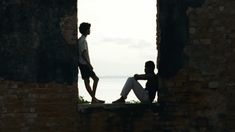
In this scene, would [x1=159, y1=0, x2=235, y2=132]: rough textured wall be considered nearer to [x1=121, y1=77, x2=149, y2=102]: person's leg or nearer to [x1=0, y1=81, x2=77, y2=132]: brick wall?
[x1=121, y1=77, x2=149, y2=102]: person's leg

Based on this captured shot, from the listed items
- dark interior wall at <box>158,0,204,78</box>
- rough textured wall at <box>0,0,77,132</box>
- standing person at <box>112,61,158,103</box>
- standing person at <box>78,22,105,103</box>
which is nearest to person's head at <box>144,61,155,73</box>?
standing person at <box>112,61,158,103</box>

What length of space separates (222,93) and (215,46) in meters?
0.68

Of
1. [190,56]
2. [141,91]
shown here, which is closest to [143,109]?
[141,91]

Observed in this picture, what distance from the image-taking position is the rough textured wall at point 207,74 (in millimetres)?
9406

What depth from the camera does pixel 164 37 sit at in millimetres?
9547

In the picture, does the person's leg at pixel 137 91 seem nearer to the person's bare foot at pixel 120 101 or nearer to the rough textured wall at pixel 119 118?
the person's bare foot at pixel 120 101

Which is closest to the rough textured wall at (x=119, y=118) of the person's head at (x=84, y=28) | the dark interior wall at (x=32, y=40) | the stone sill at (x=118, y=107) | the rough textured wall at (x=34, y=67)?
the stone sill at (x=118, y=107)

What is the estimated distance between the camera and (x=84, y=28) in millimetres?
9828

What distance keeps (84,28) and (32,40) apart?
0.86 metres

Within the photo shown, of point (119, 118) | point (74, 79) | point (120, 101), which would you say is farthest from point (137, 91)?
point (74, 79)

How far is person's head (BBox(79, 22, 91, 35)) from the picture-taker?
32.2 feet

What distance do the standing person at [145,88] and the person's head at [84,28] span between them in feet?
3.14

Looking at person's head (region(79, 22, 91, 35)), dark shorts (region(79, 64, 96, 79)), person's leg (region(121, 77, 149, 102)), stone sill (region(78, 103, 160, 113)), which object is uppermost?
person's head (region(79, 22, 91, 35))

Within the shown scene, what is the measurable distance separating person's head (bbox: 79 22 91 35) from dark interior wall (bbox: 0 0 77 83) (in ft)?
1.38
